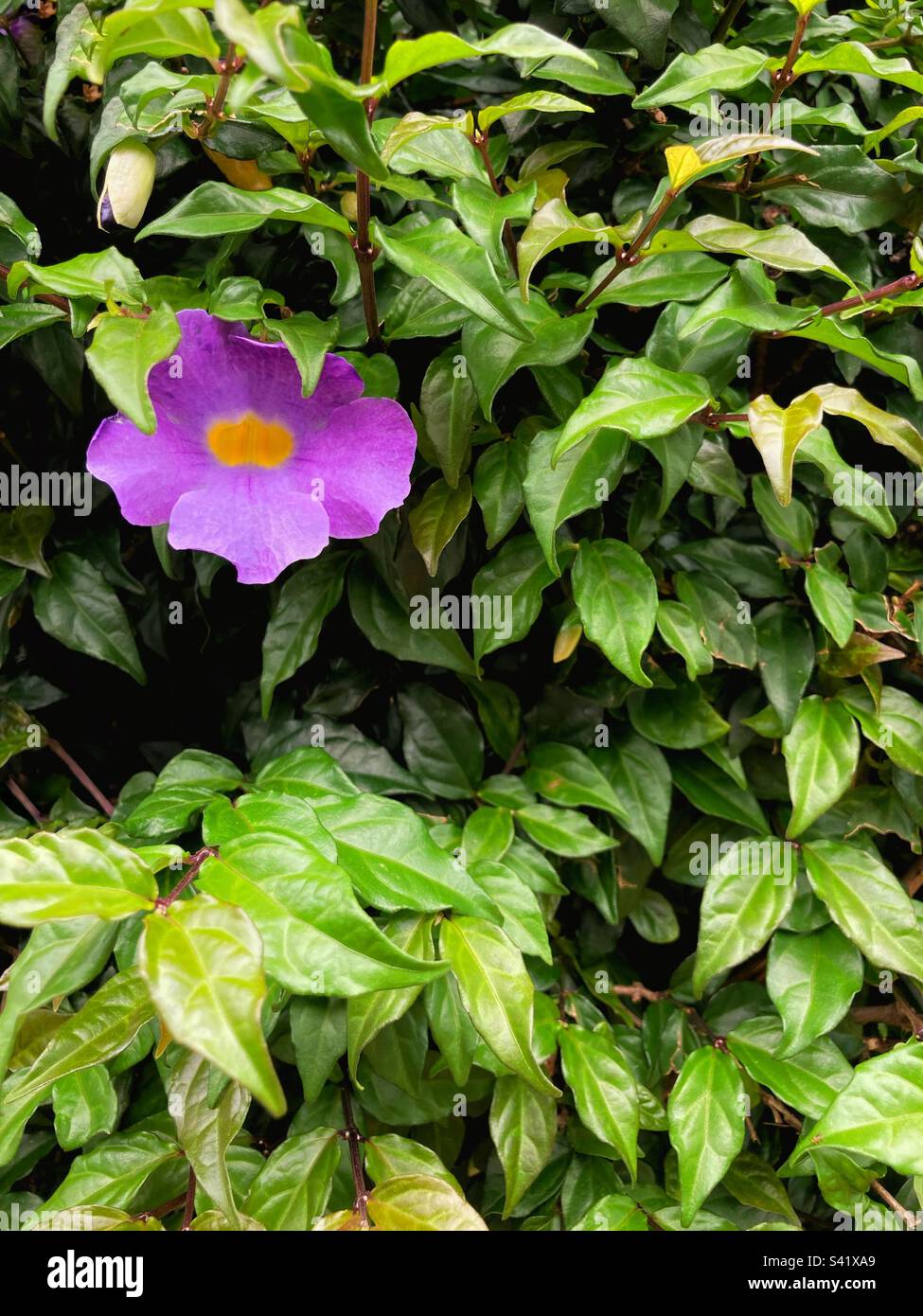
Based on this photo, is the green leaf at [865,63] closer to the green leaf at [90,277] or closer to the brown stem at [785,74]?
the brown stem at [785,74]

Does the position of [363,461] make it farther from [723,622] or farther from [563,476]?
[723,622]

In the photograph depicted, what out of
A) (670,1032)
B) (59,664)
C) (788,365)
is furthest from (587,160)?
(670,1032)

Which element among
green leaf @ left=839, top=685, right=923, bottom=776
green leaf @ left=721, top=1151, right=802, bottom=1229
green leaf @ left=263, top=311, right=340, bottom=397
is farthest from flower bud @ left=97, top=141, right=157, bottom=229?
green leaf @ left=721, top=1151, right=802, bottom=1229

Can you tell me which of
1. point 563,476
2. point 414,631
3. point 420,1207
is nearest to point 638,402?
point 563,476

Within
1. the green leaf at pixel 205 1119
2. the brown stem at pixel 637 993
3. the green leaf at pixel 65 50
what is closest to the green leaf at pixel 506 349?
the green leaf at pixel 65 50

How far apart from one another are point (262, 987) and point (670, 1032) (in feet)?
2.13

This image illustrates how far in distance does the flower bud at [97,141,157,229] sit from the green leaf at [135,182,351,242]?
1.4 inches

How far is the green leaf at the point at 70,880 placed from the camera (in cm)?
54

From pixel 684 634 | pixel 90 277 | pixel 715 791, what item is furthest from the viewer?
pixel 715 791

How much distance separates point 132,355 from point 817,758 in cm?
70

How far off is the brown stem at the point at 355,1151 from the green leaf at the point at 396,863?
0.88 ft

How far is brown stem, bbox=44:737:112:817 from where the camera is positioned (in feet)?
3.33

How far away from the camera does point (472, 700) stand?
3.48 ft

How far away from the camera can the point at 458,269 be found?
0.67 metres
